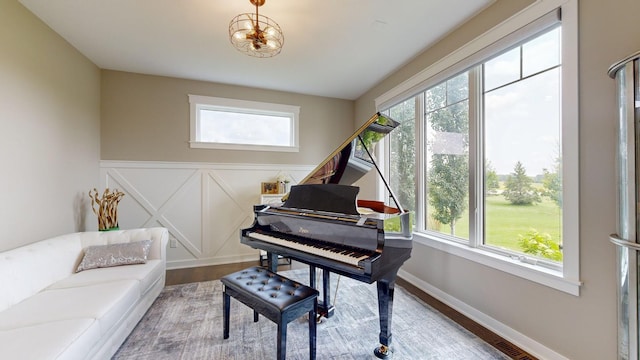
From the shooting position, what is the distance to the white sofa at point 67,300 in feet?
4.38

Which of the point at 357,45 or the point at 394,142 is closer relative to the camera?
the point at 357,45

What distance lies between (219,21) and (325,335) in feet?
10.0

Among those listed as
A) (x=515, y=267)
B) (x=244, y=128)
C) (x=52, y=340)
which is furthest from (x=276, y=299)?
(x=244, y=128)

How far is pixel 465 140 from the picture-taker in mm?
2574

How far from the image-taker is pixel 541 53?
6.37ft

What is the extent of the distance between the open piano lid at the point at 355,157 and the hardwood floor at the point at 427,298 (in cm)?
126

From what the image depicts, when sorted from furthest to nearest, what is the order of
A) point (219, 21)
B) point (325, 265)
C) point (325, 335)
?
point (219, 21), point (325, 335), point (325, 265)

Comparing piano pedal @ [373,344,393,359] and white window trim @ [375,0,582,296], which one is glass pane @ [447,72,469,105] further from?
piano pedal @ [373,344,393,359]

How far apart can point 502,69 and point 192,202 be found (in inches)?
167

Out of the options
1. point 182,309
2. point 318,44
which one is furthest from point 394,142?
point 182,309

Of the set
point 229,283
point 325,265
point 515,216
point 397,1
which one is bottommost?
point 229,283

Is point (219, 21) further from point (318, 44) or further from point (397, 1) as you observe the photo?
point (397, 1)

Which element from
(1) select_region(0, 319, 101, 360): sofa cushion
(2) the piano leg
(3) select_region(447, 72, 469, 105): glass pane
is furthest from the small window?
(2) the piano leg

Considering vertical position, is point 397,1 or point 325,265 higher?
point 397,1
